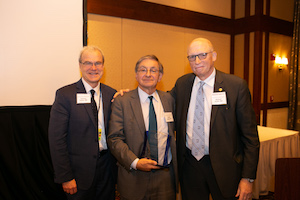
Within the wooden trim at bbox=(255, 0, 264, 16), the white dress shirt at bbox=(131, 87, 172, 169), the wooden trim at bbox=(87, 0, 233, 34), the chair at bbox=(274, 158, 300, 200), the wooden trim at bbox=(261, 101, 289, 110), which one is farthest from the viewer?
the wooden trim at bbox=(261, 101, 289, 110)

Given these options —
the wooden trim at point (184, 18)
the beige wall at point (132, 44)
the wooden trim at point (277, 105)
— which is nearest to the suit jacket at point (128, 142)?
the beige wall at point (132, 44)

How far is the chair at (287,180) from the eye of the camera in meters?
1.45

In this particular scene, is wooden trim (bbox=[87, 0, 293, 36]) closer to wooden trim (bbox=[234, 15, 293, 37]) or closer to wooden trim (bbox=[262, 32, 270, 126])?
wooden trim (bbox=[234, 15, 293, 37])

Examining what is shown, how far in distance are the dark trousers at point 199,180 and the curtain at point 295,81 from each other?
640cm

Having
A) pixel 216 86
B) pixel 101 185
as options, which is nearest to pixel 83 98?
pixel 101 185

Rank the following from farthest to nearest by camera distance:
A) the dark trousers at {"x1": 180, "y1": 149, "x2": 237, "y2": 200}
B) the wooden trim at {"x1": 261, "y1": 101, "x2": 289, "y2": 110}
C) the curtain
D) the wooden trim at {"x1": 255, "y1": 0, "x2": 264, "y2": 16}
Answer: the curtain < the wooden trim at {"x1": 261, "y1": 101, "x2": 289, "y2": 110} < the wooden trim at {"x1": 255, "y1": 0, "x2": 264, "y2": 16} < the dark trousers at {"x1": 180, "y1": 149, "x2": 237, "y2": 200}

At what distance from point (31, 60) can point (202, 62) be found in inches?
67.9

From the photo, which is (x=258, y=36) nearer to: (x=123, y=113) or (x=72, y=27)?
(x=72, y=27)

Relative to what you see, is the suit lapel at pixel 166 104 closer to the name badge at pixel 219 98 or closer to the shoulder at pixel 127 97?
the shoulder at pixel 127 97

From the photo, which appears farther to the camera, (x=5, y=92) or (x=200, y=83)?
(x=5, y=92)

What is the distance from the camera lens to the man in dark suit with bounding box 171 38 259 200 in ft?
6.02

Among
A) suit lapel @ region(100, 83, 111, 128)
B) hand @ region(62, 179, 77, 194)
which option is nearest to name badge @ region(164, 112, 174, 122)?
suit lapel @ region(100, 83, 111, 128)

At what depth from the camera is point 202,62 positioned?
1912 millimetres

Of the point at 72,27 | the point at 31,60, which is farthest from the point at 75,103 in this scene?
the point at 72,27
